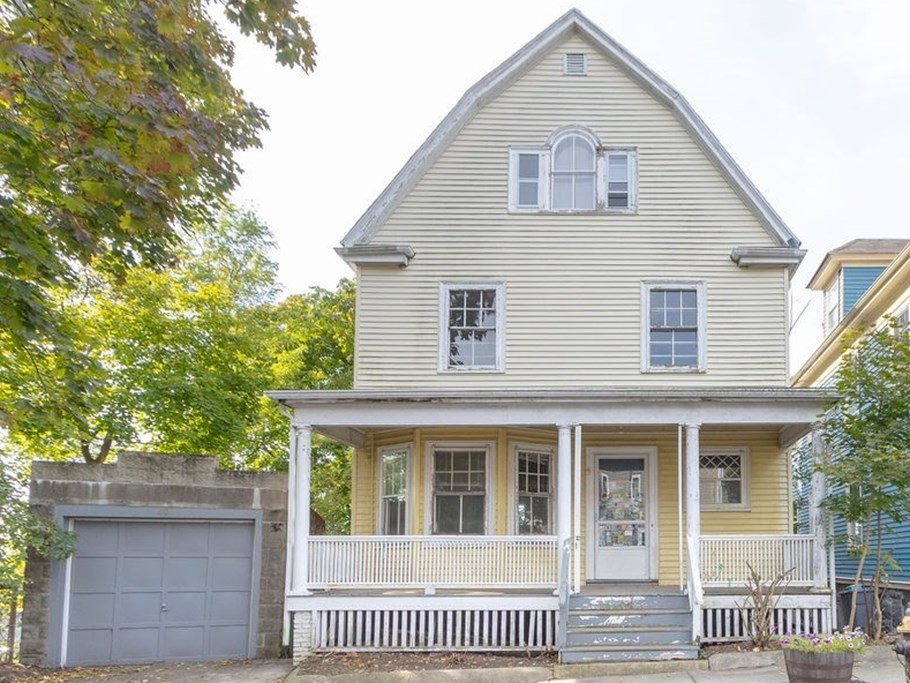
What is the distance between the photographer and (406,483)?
13.3 meters

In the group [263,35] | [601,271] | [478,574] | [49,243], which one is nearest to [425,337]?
[601,271]

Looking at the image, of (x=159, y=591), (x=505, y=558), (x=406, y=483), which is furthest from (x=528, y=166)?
(x=159, y=591)

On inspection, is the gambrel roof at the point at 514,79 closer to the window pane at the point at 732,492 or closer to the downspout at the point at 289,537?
the downspout at the point at 289,537

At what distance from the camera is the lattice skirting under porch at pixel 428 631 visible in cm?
Answer: 1120

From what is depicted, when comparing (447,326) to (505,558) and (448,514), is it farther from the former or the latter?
(505,558)

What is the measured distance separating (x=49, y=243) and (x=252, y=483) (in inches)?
257

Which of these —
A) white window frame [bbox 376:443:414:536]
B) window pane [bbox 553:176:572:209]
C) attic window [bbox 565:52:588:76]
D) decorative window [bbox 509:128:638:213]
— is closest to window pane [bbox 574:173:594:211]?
decorative window [bbox 509:128:638:213]

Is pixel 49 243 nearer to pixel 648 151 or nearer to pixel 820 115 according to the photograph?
pixel 648 151

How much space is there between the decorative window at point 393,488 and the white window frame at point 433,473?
333 millimetres

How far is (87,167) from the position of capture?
6387 mm

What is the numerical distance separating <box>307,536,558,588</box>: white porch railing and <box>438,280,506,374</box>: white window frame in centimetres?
299

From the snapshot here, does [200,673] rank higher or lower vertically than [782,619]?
lower

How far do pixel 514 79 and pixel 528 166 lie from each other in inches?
57.2

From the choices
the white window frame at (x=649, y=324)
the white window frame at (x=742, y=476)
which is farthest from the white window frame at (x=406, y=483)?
the white window frame at (x=742, y=476)
